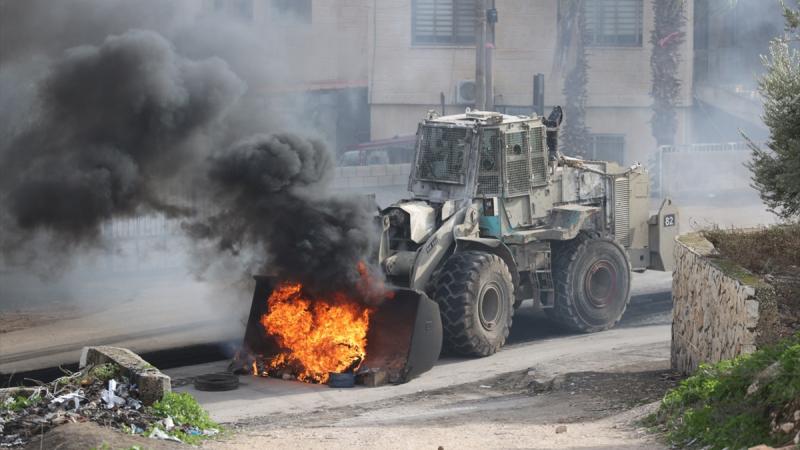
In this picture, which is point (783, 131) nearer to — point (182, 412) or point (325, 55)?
point (182, 412)

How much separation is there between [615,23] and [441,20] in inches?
197

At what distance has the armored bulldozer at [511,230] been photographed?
16.9 metres

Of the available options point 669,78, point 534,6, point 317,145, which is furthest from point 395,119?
point 317,145

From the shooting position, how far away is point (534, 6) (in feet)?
117

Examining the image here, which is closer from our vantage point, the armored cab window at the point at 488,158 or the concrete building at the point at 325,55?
the armored cab window at the point at 488,158

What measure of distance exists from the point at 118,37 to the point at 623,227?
323 inches

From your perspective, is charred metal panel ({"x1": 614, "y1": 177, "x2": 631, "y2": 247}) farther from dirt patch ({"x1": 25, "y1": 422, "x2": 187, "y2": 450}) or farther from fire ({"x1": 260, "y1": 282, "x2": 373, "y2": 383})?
dirt patch ({"x1": 25, "y1": 422, "x2": 187, "y2": 450})

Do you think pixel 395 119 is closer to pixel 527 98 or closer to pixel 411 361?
pixel 527 98

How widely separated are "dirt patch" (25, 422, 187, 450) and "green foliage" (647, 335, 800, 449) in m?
4.24

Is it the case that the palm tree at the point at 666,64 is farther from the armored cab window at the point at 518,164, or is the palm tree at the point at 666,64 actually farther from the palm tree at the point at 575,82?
the armored cab window at the point at 518,164

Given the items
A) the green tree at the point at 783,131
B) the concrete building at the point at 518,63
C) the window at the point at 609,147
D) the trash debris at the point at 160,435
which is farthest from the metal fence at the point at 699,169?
the trash debris at the point at 160,435

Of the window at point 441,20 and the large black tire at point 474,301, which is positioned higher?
the window at point 441,20

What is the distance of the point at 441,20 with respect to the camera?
3544cm

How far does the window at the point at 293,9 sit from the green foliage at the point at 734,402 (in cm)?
2259
